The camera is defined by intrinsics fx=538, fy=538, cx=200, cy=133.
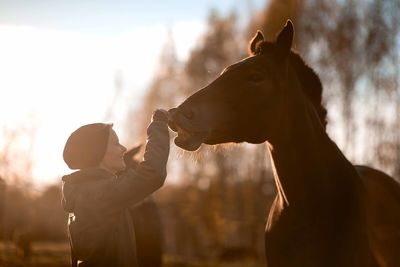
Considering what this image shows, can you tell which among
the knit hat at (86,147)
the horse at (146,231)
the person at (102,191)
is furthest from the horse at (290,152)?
the horse at (146,231)

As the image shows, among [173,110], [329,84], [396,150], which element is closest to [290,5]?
[329,84]

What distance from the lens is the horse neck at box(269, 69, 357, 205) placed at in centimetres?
366

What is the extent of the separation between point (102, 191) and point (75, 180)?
29 centimetres

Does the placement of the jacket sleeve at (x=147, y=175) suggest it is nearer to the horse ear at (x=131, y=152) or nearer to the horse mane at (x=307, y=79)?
the horse mane at (x=307, y=79)

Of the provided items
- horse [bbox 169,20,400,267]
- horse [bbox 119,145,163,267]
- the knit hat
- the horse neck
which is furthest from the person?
horse [bbox 119,145,163,267]

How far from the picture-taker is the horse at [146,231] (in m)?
5.57

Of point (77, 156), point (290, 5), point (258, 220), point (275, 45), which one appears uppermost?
point (290, 5)

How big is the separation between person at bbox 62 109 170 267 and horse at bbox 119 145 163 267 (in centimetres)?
179

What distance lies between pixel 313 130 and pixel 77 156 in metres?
1.63

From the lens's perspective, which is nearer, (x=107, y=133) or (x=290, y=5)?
(x=107, y=133)

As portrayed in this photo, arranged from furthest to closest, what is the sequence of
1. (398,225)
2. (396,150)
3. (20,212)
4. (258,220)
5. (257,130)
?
(20,212) < (258,220) < (396,150) < (398,225) < (257,130)

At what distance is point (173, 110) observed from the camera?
11.1 feet

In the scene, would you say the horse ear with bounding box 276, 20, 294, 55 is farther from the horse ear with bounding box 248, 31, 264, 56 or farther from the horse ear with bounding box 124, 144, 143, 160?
the horse ear with bounding box 124, 144, 143, 160

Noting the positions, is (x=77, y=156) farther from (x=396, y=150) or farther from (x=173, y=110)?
(x=396, y=150)
